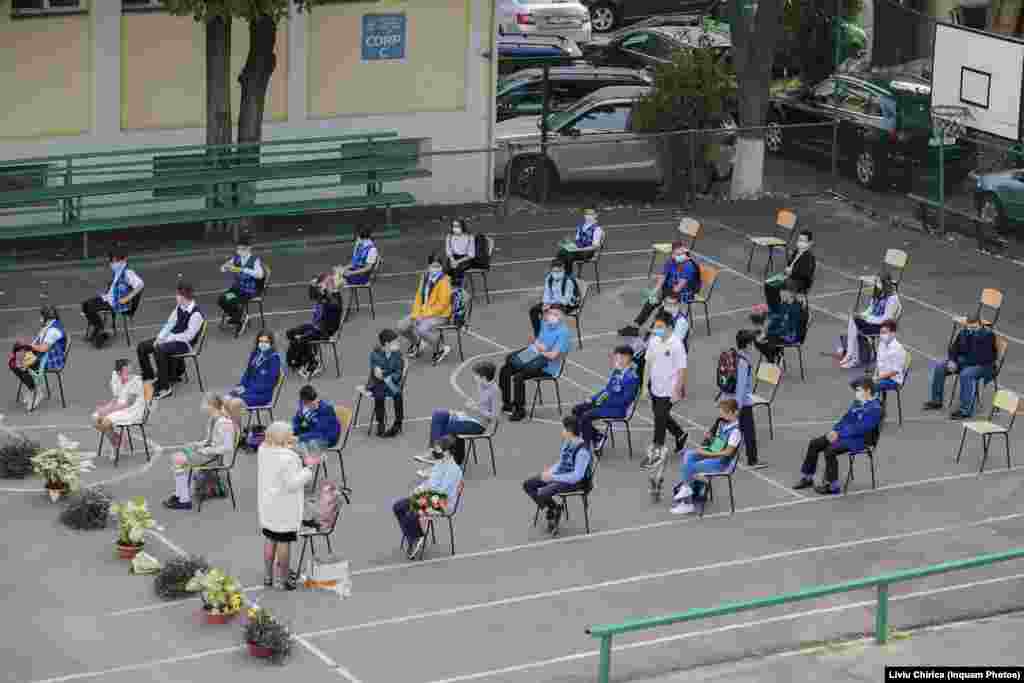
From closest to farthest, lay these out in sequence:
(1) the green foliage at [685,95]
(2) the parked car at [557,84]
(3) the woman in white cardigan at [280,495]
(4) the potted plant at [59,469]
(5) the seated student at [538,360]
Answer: (3) the woman in white cardigan at [280,495] → (4) the potted plant at [59,469] → (5) the seated student at [538,360] → (1) the green foliage at [685,95] → (2) the parked car at [557,84]

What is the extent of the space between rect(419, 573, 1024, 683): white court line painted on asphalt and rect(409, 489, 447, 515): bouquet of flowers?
272 centimetres

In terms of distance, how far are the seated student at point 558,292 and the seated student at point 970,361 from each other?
499 centimetres

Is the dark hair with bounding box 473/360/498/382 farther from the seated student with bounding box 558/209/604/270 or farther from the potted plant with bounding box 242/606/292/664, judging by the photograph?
the seated student with bounding box 558/209/604/270

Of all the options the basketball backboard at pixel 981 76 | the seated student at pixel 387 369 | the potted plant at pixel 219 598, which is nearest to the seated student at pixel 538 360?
the seated student at pixel 387 369

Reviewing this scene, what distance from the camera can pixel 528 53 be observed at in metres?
44.1

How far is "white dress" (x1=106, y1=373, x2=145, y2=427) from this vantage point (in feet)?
81.9

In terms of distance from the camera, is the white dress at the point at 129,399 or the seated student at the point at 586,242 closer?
the white dress at the point at 129,399

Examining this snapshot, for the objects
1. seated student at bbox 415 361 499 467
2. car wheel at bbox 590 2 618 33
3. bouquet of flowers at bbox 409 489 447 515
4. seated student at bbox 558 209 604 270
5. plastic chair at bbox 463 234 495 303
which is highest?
car wheel at bbox 590 2 618 33

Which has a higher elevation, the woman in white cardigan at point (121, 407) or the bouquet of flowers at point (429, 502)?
the woman in white cardigan at point (121, 407)

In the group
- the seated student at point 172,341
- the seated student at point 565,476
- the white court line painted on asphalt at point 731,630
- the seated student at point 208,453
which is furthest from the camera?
the seated student at point 172,341

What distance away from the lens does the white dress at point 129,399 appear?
2497cm

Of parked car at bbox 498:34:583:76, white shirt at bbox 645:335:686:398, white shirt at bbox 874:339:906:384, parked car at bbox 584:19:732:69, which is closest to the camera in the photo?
white shirt at bbox 645:335:686:398

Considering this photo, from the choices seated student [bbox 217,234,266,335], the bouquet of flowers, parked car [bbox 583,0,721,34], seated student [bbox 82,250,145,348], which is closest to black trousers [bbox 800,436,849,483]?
the bouquet of flowers

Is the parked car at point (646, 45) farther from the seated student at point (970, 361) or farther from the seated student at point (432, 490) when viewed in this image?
the seated student at point (432, 490)
